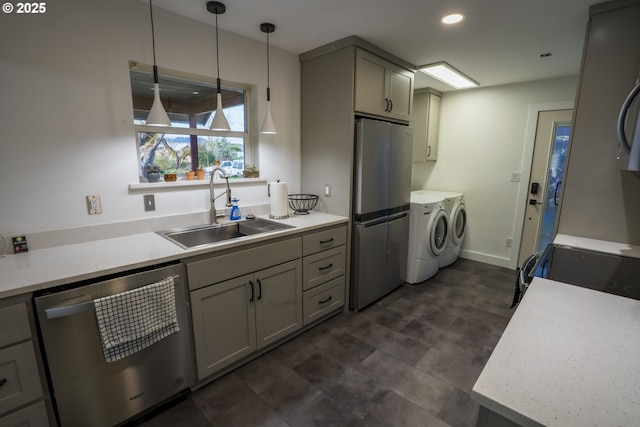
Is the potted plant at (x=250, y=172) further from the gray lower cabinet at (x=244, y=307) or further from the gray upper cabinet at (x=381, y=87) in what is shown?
the gray upper cabinet at (x=381, y=87)

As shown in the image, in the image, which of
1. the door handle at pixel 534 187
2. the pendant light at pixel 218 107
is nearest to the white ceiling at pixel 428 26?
the pendant light at pixel 218 107

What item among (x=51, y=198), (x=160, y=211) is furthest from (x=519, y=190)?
(x=51, y=198)

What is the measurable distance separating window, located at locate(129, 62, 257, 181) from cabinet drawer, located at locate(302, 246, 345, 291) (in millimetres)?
1020

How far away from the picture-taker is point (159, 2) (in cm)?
191

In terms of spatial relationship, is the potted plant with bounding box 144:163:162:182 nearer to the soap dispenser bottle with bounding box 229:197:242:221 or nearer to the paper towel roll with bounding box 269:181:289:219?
the soap dispenser bottle with bounding box 229:197:242:221

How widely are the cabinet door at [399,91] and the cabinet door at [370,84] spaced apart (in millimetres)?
95

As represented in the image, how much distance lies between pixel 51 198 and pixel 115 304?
86 cm

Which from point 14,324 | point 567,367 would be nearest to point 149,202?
point 14,324

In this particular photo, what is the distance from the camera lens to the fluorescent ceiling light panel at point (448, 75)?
3.04 metres

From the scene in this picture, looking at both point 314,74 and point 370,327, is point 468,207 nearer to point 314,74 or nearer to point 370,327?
point 370,327

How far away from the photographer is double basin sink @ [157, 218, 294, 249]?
212 centimetres

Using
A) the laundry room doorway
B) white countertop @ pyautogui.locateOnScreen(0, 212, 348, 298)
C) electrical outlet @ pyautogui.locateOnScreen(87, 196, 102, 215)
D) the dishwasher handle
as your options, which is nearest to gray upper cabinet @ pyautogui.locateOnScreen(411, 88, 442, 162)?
the laundry room doorway

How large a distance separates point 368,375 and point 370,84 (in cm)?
230

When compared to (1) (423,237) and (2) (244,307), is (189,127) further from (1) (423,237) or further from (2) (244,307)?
(1) (423,237)
